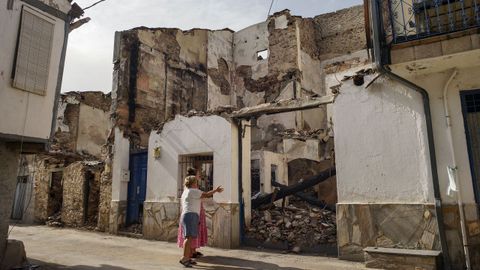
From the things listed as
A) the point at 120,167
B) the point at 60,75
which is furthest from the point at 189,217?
the point at 120,167

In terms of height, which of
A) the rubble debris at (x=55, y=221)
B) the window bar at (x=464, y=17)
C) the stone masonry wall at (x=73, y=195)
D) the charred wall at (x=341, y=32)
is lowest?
the rubble debris at (x=55, y=221)

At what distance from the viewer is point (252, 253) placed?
26.4 feet

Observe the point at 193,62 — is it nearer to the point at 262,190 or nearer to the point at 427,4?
the point at 262,190

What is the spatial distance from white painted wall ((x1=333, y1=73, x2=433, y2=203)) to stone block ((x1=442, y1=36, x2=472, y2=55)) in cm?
111

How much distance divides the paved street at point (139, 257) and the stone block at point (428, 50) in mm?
3839

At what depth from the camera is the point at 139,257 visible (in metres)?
7.49

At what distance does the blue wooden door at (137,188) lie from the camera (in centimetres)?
1152

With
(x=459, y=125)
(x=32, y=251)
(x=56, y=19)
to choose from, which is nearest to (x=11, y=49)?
(x=56, y=19)

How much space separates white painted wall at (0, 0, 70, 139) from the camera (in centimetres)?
625

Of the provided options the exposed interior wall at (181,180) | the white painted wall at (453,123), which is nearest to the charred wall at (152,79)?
the exposed interior wall at (181,180)

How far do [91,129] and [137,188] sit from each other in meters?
11.8

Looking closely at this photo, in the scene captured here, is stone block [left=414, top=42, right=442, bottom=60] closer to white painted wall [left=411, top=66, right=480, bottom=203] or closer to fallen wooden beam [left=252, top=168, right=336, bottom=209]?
white painted wall [left=411, top=66, right=480, bottom=203]

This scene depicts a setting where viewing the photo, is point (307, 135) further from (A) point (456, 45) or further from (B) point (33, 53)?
(B) point (33, 53)

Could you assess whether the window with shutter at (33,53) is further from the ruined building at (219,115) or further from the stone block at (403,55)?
the stone block at (403,55)
